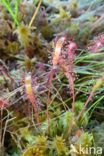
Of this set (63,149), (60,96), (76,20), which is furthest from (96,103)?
(76,20)

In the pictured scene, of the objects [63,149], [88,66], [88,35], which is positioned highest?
[88,35]

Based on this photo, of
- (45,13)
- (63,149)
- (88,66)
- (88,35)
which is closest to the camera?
(63,149)

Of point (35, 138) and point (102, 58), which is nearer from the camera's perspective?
point (35, 138)

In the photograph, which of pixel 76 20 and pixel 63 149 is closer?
pixel 63 149

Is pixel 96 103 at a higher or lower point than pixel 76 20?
lower

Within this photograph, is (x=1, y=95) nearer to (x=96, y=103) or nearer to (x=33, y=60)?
(x=33, y=60)

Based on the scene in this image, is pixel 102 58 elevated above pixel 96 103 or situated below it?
above

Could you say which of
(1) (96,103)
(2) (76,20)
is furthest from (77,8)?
(1) (96,103)

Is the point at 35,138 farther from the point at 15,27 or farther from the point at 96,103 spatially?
the point at 15,27

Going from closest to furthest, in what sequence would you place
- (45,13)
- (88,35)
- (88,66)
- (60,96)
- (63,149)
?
(63,149), (60,96), (88,66), (88,35), (45,13)
